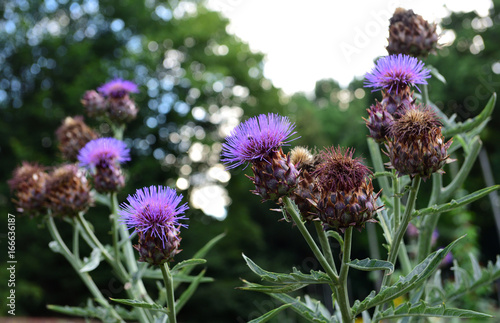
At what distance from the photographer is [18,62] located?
480 inches

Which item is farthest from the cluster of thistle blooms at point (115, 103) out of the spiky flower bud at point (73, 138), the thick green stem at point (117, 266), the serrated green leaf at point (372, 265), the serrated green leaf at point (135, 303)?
the serrated green leaf at point (372, 265)

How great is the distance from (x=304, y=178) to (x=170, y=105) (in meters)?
11.6

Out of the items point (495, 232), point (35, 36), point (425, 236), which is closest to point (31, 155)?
point (35, 36)

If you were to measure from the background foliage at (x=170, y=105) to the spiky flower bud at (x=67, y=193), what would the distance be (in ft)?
25.5

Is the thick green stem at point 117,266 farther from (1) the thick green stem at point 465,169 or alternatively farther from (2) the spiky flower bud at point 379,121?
(1) the thick green stem at point 465,169

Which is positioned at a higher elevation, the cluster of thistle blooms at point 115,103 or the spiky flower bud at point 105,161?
the cluster of thistle blooms at point 115,103

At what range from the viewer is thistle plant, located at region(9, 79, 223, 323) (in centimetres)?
135

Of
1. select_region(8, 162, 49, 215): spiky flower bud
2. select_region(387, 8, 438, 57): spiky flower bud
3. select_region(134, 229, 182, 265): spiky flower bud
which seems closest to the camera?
select_region(134, 229, 182, 265): spiky flower bud

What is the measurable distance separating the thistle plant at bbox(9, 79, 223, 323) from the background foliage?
746 cm

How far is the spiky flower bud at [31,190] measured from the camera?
7.84 feet

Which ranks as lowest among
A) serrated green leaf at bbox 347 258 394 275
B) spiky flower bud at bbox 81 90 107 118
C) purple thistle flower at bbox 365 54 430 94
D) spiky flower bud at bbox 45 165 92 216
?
serrated green leaf at bbox 347 258 394 275

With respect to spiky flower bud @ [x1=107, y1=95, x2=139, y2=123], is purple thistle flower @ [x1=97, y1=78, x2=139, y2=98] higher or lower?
higher

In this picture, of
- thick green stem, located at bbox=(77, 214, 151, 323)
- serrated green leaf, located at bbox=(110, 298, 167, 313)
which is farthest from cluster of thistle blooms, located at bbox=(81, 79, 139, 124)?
serrated green leaf, located at bbox=(110, 298, 167, 313)

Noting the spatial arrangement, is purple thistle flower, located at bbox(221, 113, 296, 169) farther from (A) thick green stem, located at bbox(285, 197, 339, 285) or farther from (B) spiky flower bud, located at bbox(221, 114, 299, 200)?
(A) thick green stem, located at bbox(285, 197, 339, 285)
